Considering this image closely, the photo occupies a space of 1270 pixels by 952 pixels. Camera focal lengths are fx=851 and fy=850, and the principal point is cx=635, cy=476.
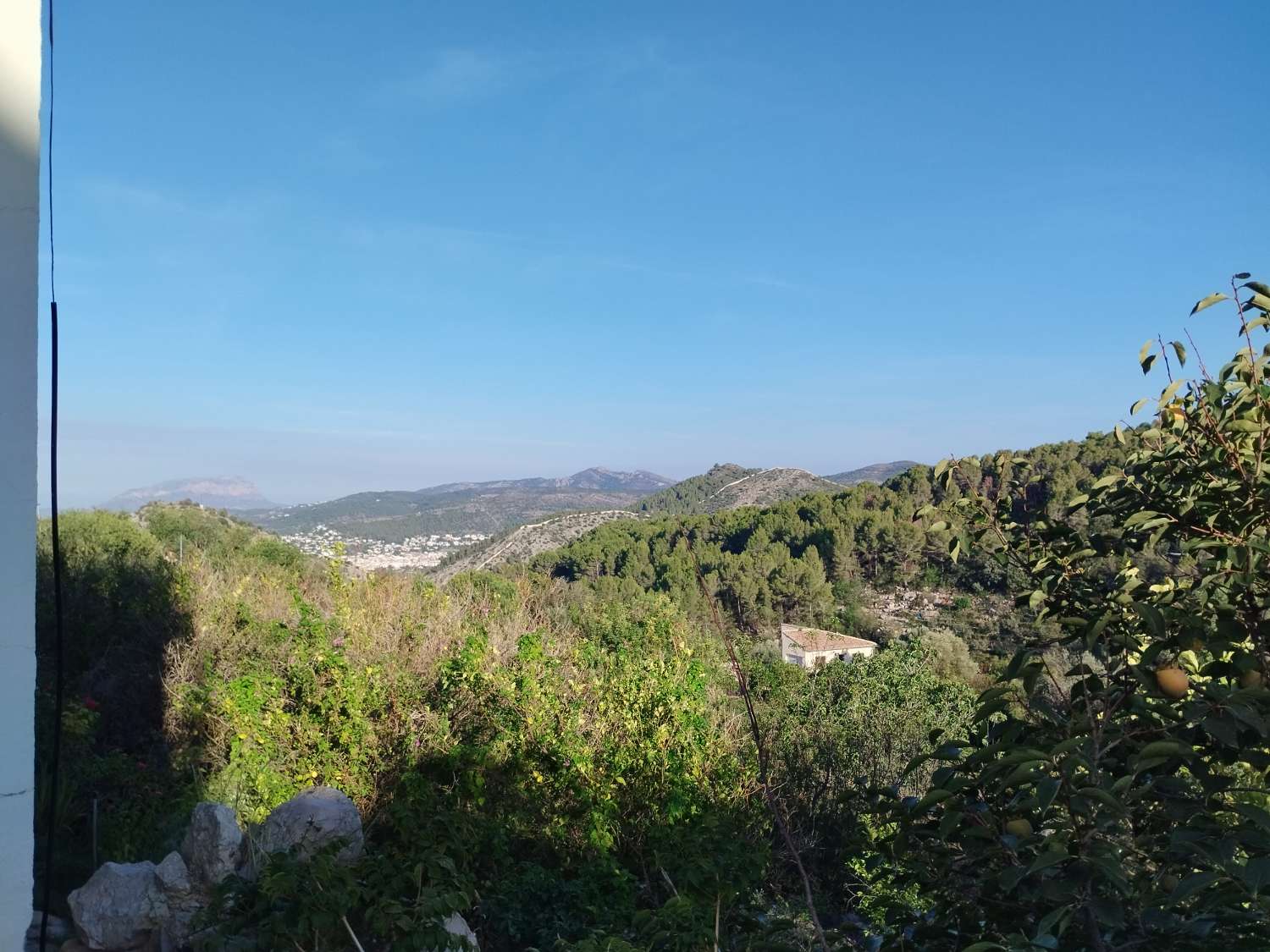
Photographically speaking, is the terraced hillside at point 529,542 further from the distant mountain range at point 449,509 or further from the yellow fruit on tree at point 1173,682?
the yellow fruit on tree at point 1173,682

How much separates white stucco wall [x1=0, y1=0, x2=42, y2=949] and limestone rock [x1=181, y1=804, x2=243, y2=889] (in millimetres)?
3169

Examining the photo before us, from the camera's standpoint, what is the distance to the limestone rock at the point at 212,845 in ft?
13.7

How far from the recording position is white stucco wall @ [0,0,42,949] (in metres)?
1.33

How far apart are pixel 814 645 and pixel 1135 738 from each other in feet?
50.3

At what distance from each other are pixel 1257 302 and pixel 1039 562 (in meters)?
0.59

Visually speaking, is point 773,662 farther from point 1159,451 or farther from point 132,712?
point 1159,451

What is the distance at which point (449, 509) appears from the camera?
36625 mm

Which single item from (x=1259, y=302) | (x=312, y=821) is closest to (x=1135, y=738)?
(x=1259, y=302)

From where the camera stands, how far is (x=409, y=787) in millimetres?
5160

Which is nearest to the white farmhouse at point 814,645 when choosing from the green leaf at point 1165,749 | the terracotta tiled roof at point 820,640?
the terracotta tiled roof at point 820,640

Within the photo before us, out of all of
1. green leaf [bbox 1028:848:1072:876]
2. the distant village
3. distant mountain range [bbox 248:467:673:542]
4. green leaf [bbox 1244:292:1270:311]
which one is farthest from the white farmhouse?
green leaf [bbox 1028:848:1072:876]

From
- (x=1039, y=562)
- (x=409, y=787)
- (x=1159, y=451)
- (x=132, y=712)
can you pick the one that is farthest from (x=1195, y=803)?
(x=132, y=712)

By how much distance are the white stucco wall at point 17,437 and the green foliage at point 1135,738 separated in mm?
1425

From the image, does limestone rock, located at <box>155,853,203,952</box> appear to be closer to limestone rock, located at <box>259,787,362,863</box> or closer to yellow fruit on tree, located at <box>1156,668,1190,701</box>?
limestone rock, located at <box>259,787,362,863</box>
